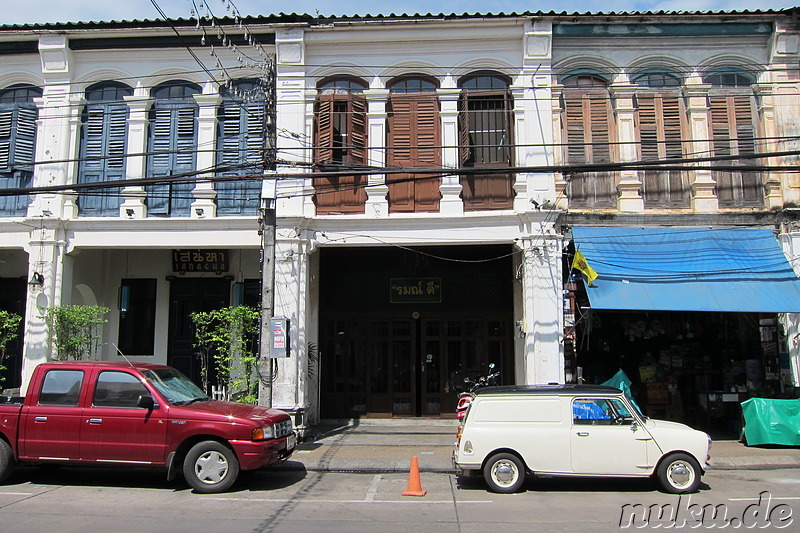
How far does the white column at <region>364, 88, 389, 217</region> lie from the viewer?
516 inches

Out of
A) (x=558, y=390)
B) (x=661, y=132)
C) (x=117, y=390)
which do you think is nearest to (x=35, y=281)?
(x=117, y=390)

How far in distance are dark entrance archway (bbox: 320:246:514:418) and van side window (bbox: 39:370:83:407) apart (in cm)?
707

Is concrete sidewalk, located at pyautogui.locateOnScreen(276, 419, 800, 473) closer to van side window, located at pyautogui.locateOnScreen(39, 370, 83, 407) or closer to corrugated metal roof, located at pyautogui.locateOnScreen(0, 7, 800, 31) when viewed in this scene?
van side window, located at pyautogui.locateOnScreen(39, 370, 83, 407)

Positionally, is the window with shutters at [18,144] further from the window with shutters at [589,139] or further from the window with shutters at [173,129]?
the window with shutters at [589,139]

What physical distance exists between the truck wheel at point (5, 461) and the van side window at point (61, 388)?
774mm

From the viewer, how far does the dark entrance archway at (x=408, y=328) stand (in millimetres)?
14938

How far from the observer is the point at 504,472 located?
8.36 metres

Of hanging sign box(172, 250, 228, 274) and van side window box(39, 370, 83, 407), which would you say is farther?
hanging sign box(172, 250, 228, 274)

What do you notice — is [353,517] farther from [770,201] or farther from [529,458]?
[770,201]

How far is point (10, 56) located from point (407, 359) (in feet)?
38.7

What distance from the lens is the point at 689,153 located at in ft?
43.4

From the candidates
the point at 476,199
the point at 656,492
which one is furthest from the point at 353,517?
the point at 476,199

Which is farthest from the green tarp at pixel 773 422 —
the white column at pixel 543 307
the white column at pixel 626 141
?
the white column at pixel 626 141

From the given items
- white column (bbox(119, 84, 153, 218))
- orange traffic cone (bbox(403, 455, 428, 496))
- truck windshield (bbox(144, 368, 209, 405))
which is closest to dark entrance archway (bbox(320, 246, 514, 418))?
white column (bbox(119, 84, 153, 218))
